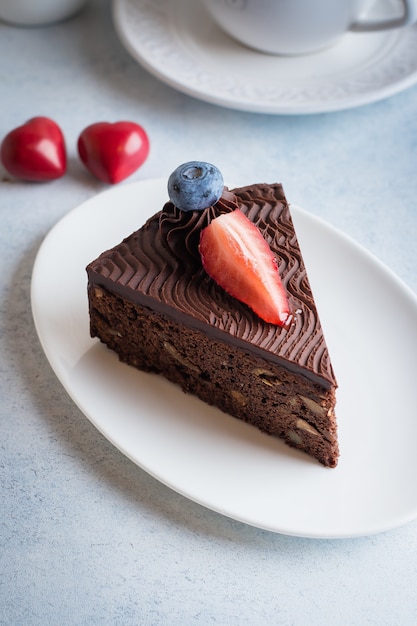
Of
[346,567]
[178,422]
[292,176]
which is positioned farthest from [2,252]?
[346,567]

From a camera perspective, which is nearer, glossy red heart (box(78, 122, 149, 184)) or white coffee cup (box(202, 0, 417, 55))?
glossy red heart (box(78, 122, 149, 184))

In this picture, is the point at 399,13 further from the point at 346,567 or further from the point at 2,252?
the point at 346,567

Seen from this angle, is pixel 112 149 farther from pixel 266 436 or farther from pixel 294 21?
pixel 266 436

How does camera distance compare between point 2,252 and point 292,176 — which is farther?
point 292,176

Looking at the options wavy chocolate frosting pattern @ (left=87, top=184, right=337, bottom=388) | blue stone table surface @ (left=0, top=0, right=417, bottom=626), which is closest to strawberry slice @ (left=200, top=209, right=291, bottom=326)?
wavy chocolate frosting pattern @ (left=87, top=184, right=337, bottom=388)

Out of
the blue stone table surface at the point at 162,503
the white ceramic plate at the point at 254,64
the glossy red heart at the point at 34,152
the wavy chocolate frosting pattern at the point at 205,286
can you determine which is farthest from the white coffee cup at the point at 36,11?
the wavy chocolate frosting pattern at the point at 205,286

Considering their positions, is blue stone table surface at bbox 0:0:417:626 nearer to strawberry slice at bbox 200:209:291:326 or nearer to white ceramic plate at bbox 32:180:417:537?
white ceramic plate at bbox 32:180:417:537
